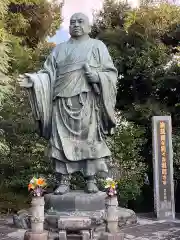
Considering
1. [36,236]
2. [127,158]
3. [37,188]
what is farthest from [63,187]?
[127,158]

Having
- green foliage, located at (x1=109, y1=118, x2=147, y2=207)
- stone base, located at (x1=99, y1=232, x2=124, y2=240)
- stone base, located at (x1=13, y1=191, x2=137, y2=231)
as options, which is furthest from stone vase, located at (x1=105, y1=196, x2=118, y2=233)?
green foliage, located at (x1=109, y1=118, x2=147, y2=207)

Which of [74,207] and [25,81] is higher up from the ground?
[25,81]

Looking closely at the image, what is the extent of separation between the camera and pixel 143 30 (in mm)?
12000

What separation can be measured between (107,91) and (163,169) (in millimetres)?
2582

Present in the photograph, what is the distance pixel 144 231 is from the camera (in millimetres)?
6246

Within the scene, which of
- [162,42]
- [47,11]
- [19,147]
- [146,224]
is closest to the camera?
[146,224]

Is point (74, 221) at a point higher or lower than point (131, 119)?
lower

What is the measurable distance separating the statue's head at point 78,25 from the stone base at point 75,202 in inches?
114

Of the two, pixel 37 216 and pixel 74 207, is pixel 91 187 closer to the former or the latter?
pixel 74 207

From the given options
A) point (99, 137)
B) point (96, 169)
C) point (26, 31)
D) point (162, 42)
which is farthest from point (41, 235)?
point (26, 31)

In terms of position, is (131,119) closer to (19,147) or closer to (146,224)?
(19,147)

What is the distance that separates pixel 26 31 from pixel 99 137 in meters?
9.41

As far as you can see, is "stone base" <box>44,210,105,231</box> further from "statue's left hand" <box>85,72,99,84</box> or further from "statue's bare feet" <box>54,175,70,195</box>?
"statue's left hand" <box>85,72,99,84</box>

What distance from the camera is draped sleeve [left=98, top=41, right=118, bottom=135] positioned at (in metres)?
6.36
